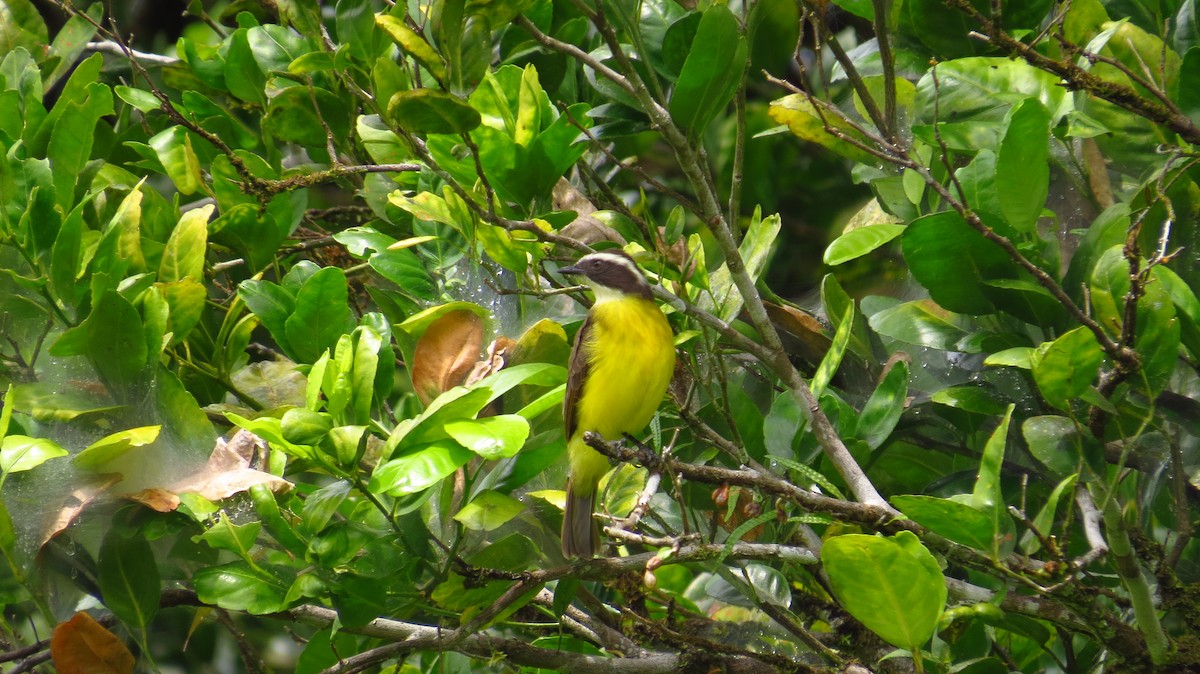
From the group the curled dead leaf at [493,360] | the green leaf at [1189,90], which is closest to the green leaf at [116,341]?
the curled dead leaf at [493,360]

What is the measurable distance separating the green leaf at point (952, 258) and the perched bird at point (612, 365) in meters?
0.96

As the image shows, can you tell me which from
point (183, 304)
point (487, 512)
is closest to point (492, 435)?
point (487, 512)

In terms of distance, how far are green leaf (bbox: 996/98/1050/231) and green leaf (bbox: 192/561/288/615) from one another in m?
1.85

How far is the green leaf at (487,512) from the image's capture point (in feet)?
8.70

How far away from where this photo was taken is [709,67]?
2.65 metres

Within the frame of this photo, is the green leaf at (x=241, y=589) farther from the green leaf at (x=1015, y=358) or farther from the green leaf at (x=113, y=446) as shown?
the green leaf at (x=1015, y=358)

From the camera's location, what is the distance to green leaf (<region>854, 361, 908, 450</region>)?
282 cm

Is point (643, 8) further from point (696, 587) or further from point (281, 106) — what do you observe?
point (696, 587)

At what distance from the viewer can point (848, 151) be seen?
3141mm

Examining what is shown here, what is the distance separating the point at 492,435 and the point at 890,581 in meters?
0.83

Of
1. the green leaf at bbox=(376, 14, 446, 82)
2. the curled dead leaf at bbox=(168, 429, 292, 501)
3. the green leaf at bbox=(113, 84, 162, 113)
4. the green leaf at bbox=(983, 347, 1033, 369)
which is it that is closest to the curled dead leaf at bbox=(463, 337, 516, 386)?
the curled dead leaf at bbox=(168, 429, 292, 501)

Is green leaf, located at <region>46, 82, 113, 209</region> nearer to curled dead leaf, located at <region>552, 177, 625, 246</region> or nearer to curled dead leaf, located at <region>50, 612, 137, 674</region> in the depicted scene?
curled dead leaf, located at <region>50, 612, 137, 674</region>

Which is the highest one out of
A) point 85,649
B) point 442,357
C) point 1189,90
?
point 1189,90

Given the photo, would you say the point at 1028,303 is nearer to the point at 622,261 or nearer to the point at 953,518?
the point at 953,518
